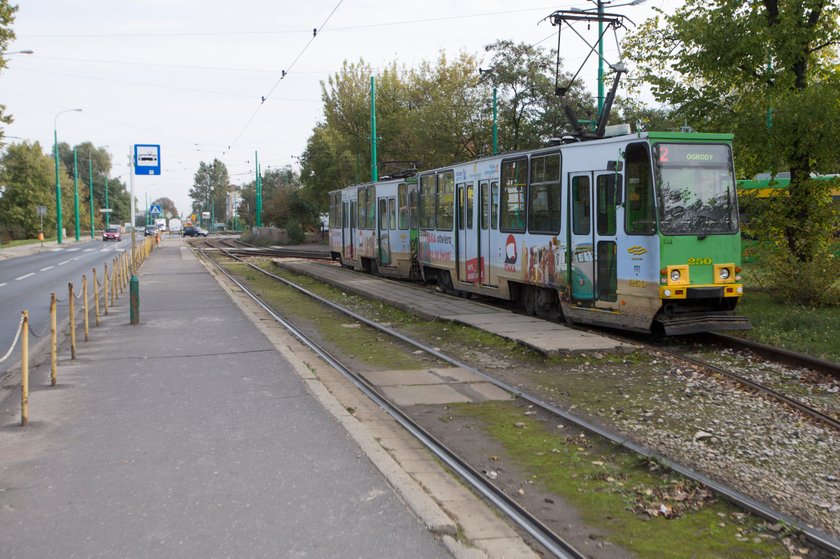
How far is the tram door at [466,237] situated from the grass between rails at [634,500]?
10394 millimetres

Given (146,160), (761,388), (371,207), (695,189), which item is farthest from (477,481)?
(371,207)

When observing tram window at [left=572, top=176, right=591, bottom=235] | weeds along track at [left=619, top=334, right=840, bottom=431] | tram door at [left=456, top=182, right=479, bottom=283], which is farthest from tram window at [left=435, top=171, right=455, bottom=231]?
weeds along track at [left=619, top=334, right=840, bottom=431]

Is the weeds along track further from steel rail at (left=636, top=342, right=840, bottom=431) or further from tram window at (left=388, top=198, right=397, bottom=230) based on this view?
→ tram window at (left=388, top=198, right=397, bottom=230)

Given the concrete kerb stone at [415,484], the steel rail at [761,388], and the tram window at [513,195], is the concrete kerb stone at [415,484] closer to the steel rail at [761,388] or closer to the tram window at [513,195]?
the steel rail at [761,388]

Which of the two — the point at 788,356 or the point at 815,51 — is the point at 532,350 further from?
the point at 815,51

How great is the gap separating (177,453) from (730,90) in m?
13.7

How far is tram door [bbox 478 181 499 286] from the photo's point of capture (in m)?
16.5

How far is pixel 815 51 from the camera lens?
15656 mm

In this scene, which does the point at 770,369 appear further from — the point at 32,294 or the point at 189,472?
the point at 32,294

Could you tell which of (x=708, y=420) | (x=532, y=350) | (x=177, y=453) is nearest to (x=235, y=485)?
(x=177, y=453)

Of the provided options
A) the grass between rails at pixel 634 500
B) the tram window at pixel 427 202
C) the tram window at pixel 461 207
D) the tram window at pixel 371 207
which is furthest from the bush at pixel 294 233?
the grass between rails at pixel 634 500

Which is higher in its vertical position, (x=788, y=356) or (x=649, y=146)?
(x=649, y=146)

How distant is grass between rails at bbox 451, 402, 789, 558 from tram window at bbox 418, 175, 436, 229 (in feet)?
44.0

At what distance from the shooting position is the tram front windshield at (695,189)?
11711mm
